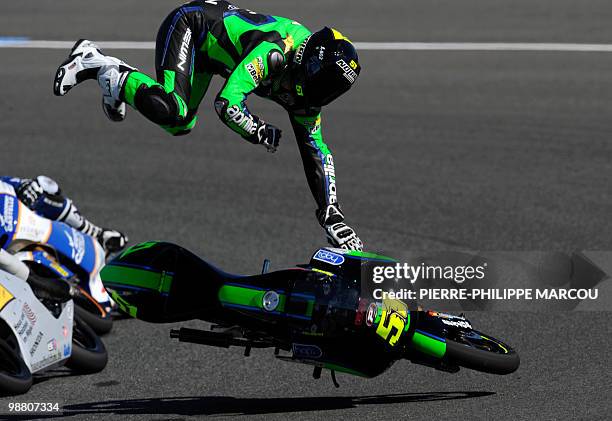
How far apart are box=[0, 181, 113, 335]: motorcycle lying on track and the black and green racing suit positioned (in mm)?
2288

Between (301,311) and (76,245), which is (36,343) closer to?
(76,245)

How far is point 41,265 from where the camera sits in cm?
987

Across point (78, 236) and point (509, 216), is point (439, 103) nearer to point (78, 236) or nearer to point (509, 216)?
point (509, 216)

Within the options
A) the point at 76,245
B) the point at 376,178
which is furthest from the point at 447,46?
the point at 76,245

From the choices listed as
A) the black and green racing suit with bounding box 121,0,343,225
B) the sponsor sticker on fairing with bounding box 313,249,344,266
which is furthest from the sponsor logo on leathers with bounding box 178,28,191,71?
the sponsor sticker on fairing with bounding box 313,249,344,266

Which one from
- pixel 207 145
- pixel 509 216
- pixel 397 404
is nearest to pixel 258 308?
pixel 397 404

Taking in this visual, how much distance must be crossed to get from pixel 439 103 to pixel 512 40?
196cm

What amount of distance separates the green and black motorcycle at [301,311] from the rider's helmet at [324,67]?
3.40 feet

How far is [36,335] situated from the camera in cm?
869

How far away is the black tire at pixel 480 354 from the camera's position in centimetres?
764

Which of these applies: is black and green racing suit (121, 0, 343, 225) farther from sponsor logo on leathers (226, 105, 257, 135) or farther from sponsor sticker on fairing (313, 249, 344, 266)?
sponsor sticker on fairing (313, 249, 344, 266)

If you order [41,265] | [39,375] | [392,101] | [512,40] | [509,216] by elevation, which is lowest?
[39,375]

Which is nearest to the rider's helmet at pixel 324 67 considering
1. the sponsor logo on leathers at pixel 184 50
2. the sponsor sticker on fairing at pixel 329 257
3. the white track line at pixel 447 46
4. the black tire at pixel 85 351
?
the sponsor logo on leathers at pixel 184 50

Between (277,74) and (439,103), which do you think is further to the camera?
(439,103)
